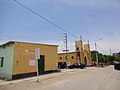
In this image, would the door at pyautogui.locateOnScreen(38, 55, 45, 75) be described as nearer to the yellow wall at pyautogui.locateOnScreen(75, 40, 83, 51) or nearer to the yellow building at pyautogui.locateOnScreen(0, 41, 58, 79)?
the yellow building at pyautogui.locateOnScreen(0, 41, 58, 79)

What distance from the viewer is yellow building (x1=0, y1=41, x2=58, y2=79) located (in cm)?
1964

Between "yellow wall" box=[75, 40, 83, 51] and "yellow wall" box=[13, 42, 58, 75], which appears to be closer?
"yellow wall" box=[13, 42, 58, 75]

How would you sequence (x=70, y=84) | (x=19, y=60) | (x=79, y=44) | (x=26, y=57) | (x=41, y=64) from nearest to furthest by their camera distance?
(x=70, y=84) < (x=19, y=60) < (x=26, y=57) < (x=41, y=64) < (x=79, y=44)

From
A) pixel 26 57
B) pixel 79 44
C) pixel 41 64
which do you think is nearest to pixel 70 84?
pixel 26 57

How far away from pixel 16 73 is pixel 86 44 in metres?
42.1

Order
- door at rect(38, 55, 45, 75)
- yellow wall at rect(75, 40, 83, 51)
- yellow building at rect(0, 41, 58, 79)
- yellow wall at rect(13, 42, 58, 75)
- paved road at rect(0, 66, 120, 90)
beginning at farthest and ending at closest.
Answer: yellow wall at rect(75, 40, 83, 51)
door at rect(38, 55, 45, 75)
yellow wall at rect(13, 42, 58, 75)
yellow building at rect(0, 41, 58, 79)
paved road at rect(0, 66, 120, 90)

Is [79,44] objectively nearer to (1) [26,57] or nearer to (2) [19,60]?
(1) [26,57]

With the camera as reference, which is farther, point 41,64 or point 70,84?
point 41,64

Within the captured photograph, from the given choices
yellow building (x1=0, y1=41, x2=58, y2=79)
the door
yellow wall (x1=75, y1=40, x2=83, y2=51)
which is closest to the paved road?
yellow building (x1=0, y1=41, x2=58, y2=79)

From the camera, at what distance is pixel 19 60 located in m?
20.2

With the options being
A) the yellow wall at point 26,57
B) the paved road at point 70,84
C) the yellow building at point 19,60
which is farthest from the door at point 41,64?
the paved road at point 70,84

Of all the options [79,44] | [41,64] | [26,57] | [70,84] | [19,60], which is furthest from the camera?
[79,44]

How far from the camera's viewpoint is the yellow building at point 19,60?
64.4ft

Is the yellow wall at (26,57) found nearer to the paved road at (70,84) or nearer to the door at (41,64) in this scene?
the door at (41,64)
